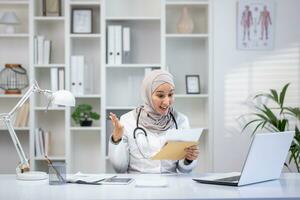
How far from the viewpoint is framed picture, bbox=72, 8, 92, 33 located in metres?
4.53

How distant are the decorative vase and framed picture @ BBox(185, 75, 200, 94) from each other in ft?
1.36

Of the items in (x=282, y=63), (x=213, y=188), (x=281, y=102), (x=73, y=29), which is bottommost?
(x=213, y=188)

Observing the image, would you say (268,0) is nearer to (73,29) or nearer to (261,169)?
(73,29)

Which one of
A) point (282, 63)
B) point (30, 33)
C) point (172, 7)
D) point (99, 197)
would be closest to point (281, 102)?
point (282, 63)

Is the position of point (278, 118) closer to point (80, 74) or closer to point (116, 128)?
point (80, 74)

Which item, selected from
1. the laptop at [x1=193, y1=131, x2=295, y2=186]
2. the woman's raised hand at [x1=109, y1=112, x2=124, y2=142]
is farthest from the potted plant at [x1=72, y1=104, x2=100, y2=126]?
the laptop at [x1=193, y1=131, x2=295, y2=186]

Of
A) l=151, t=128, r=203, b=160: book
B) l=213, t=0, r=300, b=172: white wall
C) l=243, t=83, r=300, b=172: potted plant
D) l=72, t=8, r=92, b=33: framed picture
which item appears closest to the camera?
l=151, t=128, r=203, b=160: book

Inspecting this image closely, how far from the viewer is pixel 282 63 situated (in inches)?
175

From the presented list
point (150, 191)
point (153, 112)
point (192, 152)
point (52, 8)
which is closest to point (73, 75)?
point (52, 8)

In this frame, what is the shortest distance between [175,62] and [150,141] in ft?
5.98

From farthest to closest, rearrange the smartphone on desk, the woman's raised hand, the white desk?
Answer: 1. the woman's raised hand
2. the smartphone on desk
3. the white desk

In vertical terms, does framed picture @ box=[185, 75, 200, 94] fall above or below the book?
above

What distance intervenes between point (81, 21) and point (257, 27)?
5.09ft

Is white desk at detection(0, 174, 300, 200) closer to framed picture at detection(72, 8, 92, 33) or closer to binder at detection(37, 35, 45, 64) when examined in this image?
binder at detection(37, 35, 45, 64)
